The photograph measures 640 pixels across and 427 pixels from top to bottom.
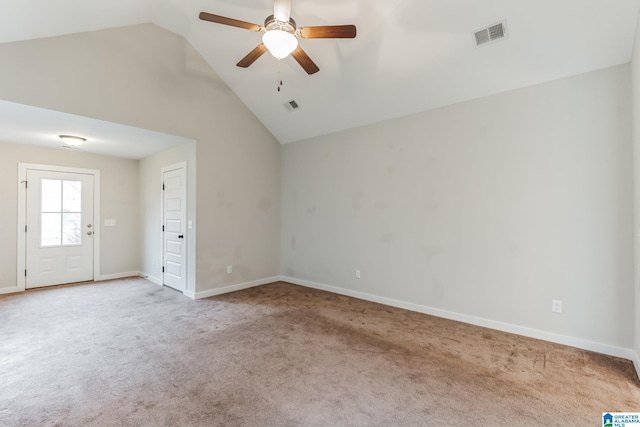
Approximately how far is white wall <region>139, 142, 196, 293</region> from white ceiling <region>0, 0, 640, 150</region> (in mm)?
1576

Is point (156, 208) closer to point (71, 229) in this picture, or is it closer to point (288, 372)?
point (71, 229)

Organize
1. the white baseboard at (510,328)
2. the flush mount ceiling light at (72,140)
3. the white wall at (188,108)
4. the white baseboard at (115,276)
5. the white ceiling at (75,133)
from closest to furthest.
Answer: the white baseboard at (510,328)
the white wall at (188,108)
the white ceiling at (75,133)
the flush mount ceiling light at (72,140)
the white baseboard at (115,276)

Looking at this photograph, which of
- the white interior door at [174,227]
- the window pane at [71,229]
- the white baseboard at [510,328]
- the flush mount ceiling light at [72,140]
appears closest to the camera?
the white baseboard at [510,328]

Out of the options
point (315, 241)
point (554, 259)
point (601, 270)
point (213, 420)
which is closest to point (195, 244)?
point (315, 241)

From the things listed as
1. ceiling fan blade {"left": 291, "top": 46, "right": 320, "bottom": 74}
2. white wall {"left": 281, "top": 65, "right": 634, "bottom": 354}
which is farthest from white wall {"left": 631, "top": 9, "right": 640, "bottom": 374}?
ceiling fan blade {"left": 291, "top": 46, "right": 320, "bottom": 74}

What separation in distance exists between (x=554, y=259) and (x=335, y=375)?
2.56 meters

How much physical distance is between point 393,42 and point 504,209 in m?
2.28

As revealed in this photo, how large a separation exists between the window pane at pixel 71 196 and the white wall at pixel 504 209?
4.82 meters

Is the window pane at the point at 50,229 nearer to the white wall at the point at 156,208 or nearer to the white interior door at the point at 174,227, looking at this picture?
the white wall at the point at 156,208

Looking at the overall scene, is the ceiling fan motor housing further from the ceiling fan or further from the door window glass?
the door window glass

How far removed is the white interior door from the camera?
481 cm

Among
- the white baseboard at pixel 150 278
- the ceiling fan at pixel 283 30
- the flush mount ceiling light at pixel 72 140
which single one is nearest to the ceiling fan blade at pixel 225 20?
the ceiling fan at pixel 283 30

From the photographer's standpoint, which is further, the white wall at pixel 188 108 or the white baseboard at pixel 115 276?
the white baseboard at pixel 115 276

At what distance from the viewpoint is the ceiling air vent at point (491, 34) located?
2.78 metres
